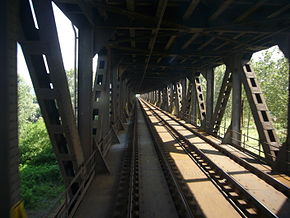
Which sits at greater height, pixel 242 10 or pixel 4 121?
pixel 242 10

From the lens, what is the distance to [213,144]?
12.6m

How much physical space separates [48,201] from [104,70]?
11898mm

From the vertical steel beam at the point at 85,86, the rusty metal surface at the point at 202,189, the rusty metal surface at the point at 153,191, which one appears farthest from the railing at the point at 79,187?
the rusty metal surface at the point at 202,189

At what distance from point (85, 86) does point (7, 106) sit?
458cm

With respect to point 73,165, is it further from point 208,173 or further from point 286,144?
point 286,144

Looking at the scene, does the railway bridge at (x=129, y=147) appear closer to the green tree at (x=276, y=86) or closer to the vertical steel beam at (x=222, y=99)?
the vertical steel beam at (x=222, y=99)

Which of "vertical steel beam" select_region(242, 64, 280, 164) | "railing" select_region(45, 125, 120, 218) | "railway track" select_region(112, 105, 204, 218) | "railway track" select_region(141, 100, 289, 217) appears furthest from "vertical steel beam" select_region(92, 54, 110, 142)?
"vertical steel beam" select_region(242, 64, 280, 164)

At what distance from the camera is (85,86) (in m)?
7.09

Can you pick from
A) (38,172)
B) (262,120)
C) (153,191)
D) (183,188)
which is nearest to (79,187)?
(153,191)

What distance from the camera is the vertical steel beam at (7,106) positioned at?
2.52 metres

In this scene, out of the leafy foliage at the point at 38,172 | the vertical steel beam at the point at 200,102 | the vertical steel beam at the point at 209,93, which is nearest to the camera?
the vertical steel beam at the point at 209,93

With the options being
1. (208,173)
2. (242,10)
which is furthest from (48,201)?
(242,10)

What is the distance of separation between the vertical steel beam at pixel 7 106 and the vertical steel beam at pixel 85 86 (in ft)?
14.2

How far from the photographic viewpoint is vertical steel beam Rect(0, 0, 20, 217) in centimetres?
252
